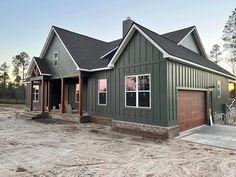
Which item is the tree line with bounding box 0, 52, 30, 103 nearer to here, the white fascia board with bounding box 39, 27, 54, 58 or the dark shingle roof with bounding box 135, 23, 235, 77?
the white fascia board with bounding box 39, 27, 54, 58

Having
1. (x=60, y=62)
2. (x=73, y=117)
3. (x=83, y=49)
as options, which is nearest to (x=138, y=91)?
(x=73, y=117)

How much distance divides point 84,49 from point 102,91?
5154mm

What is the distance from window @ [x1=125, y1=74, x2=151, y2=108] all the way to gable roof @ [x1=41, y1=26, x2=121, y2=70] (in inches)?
144

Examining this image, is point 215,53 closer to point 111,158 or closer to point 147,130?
point 147,130

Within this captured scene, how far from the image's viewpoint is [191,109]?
10.6m

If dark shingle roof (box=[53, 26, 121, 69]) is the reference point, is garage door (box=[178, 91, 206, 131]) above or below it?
below

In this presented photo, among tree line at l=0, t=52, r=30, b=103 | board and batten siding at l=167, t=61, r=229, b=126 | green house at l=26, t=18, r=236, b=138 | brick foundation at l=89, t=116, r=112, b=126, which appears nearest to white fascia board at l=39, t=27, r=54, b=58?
green house at l=26, t=18, r=236, b=138

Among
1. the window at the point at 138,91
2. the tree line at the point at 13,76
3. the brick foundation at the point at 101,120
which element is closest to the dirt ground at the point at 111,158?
the window at the point at 138,91

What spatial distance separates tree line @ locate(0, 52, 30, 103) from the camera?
44.2 meters

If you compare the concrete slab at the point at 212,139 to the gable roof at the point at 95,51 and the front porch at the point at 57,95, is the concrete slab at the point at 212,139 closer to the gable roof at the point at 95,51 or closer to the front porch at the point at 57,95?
the gable roof at the point at 95,51

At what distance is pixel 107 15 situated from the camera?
1772 cm

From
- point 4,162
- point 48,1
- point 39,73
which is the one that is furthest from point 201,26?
point 4,162

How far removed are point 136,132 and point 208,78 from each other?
6.34 meters

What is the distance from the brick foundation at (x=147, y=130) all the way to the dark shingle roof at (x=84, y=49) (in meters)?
4.72
